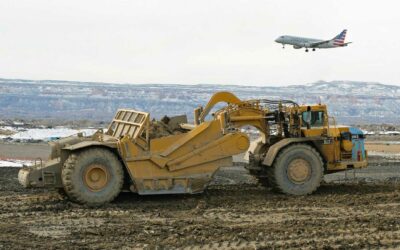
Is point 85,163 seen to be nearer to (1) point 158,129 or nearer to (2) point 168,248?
(1) point 158,129

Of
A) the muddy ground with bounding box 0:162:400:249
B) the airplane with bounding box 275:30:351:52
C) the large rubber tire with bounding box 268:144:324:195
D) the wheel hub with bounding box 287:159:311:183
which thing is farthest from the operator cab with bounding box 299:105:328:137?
the airplane with bounding box 275:30:351:52

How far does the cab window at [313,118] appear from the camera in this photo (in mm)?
16938

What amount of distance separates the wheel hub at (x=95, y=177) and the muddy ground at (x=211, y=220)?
1.59ft

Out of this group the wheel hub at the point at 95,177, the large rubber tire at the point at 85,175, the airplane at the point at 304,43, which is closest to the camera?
the large rubber tire at the point at 85,175

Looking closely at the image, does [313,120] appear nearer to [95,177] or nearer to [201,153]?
[201,153]

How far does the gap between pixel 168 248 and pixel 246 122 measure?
681 centimetres

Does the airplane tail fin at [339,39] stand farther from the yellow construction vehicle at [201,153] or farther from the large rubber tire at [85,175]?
the large rubber tire at [85,175]

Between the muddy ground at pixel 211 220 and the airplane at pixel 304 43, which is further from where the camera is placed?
the airplane at pixel 304 43

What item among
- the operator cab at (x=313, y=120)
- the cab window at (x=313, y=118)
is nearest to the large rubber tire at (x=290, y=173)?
the operator cab at (x=313, y=120)

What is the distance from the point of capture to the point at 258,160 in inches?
675

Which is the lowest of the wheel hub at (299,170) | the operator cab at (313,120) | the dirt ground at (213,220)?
the dirt ground at (213,220)

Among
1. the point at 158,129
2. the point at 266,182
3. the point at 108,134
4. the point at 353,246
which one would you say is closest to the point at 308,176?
the point at 266,182

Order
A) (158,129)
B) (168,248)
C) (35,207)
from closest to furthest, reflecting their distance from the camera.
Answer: (168,248) < (35,207) < (158,129)

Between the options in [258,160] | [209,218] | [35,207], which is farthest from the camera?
[258,160]
